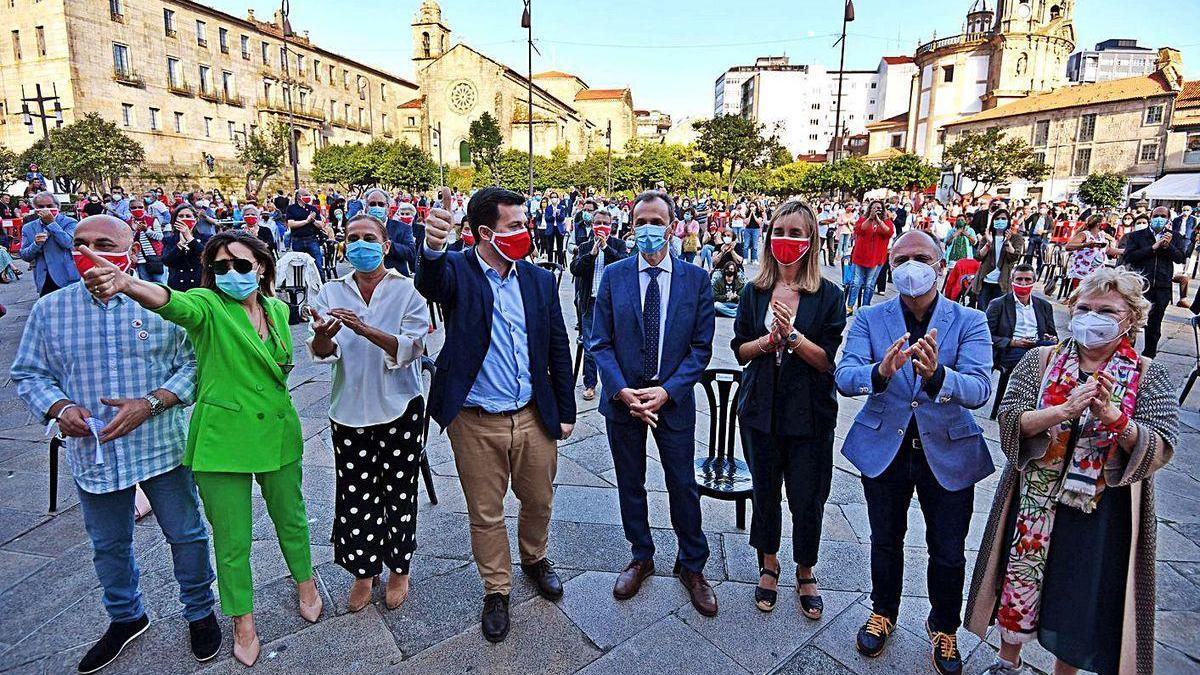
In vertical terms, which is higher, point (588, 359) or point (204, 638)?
point (588, 359)

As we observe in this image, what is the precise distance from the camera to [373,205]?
7809mm

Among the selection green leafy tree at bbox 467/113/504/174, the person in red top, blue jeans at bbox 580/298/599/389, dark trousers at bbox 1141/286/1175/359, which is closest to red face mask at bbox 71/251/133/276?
blue jeans at bbox 580/298/599/389

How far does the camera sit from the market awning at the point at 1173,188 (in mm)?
34688

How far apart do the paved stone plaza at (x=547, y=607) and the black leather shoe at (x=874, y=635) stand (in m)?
0.05

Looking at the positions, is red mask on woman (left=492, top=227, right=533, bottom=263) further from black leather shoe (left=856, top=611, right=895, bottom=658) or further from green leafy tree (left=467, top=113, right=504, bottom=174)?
green leafy tree (left=467, top=113, right=504, bottom=174)

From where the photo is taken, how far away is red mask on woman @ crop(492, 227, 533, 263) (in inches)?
109

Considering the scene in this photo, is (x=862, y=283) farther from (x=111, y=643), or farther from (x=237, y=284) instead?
(x=111, y=643)

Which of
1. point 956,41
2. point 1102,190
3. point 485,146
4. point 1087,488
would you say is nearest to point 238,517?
point 1087,488

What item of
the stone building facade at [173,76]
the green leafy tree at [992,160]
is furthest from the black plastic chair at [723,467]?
the green leafy tree at [992,160]

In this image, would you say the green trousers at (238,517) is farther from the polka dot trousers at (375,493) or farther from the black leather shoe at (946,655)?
the black leather shoe at (946,655)

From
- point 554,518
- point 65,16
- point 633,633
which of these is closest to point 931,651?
point 633,633

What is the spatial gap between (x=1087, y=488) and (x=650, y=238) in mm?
1987

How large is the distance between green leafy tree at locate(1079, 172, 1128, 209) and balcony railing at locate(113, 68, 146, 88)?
59.9 metres

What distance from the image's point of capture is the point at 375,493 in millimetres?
3049
